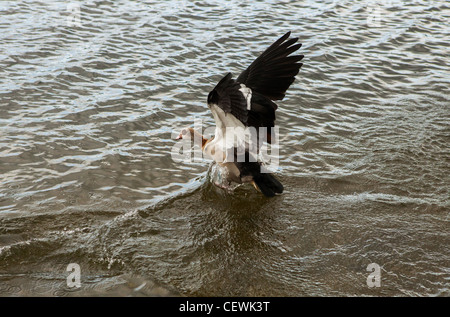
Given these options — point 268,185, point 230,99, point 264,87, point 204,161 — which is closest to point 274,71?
point 264,87

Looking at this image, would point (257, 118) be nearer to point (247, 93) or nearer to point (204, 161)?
point (247, 93)

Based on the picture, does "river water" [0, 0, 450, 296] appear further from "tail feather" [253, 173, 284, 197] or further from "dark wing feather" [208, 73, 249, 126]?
"dark wing feather" [208, 73, 249, 126]

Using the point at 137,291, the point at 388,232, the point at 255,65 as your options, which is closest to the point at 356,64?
the point at 255,65

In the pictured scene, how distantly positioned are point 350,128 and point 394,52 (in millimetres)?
3405

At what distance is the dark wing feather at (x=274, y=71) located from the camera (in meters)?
5.86

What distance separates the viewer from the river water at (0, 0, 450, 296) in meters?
4.68

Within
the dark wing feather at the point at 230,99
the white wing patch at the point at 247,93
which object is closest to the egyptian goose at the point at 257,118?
the white wing patch at the point at 247,93

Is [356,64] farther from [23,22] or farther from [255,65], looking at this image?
[23,22]

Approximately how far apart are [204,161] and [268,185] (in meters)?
1.37

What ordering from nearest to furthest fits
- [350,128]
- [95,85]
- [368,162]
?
[368,162]
[350,128]
[95,85]

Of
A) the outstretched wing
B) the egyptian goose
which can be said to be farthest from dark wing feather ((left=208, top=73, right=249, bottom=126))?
the egyptian goose

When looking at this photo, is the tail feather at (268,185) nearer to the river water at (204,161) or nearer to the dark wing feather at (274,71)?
the river water at (204,161)

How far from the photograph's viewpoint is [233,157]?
6133mm
